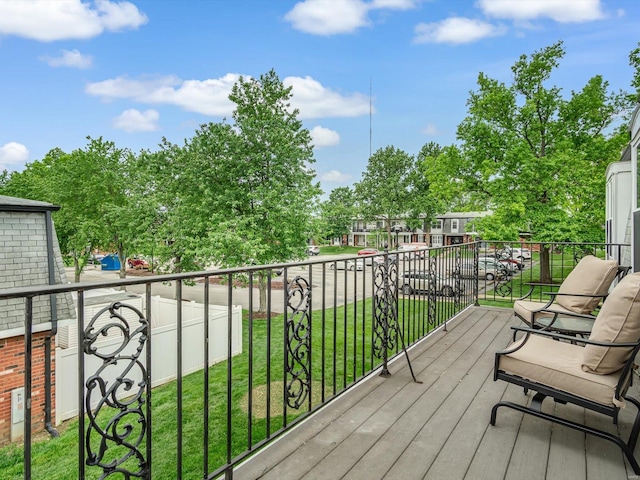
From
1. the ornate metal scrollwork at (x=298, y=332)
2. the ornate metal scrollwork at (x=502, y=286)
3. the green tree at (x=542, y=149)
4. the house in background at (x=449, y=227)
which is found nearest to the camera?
the ornate metal scrollwork at (x=298, y=332)

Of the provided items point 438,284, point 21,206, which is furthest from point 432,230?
point 21,206

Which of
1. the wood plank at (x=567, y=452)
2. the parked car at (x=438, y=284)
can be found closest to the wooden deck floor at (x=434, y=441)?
the wood plank at (x=567, y=452)

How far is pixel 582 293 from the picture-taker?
3.39 metres

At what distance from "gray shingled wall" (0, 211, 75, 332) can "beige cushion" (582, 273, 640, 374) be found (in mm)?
7559

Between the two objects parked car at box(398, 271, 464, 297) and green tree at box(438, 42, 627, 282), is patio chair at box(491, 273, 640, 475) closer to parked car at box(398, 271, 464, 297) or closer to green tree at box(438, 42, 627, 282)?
parked car at box(398, 271, 464, 297)

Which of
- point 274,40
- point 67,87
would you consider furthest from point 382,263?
point 67,87

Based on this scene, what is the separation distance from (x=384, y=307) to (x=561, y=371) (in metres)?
1.31

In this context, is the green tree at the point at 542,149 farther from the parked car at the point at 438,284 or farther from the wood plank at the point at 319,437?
the wood plank at the point at 319,437

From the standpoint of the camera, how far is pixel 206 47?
15797 millimetres

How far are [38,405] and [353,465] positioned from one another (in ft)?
26.5

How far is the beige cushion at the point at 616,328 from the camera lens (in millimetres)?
1809

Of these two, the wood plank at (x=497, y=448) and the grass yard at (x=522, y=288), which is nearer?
the wood plank at (x=497, y=448)

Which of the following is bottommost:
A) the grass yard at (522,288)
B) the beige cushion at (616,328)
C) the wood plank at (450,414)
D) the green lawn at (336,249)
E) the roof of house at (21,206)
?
the green lawn at (336,249)

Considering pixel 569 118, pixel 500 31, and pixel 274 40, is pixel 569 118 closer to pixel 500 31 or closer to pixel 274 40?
pixel 500 31
